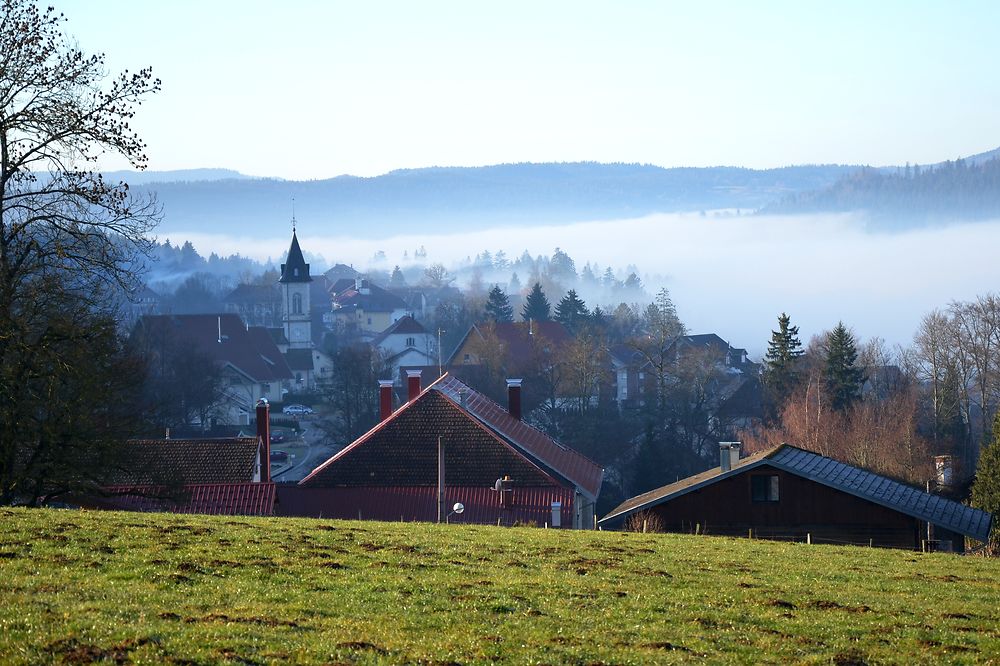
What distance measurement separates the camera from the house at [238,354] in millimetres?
99688

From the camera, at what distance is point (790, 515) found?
1379 inches

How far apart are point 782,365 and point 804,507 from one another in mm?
44886

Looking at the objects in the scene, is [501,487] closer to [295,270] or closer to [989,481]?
[989,481]

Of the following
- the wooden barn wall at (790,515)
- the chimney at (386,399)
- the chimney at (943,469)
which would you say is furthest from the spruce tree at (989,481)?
the chimney at (386,399)

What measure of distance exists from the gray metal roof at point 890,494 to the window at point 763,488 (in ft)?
1.91

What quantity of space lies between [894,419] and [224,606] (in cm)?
5955

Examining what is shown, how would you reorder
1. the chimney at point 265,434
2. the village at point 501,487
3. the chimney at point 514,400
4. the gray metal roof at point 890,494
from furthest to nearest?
the chimney at point 514,400
the chimney at point 265,434
the village at point 501,487
the gray metal roof at point 890,494

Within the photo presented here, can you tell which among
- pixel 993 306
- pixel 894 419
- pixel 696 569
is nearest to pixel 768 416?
pixel 894 419

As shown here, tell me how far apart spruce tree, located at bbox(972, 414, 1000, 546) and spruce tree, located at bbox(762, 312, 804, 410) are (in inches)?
1430

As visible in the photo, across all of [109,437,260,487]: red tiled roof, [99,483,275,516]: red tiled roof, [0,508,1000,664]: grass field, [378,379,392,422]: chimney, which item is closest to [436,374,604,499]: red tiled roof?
[378,379,392,422]: chimney

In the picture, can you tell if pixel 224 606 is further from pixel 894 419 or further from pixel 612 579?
pixel 894 419

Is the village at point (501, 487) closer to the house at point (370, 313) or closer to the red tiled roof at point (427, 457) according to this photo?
the red tiled roof at point (427, 457)

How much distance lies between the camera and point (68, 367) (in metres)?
24.3

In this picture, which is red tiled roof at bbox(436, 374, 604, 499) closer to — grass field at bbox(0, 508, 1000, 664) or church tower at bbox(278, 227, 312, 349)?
grass field at bbox(0, 508, 1000, 664)
